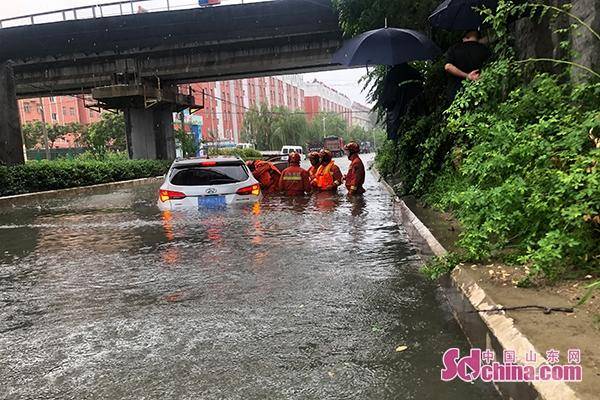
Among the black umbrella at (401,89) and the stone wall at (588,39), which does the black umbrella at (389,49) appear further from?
the stone wall at (588,39)

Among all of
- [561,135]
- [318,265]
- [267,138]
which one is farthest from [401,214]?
[267,138]

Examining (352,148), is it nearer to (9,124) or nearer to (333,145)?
(9,124)

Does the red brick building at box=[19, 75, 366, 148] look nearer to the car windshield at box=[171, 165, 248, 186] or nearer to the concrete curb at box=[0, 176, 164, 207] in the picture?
the concrete curb at box=[0, 176, 164, 207]

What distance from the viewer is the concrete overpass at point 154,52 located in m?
25.2

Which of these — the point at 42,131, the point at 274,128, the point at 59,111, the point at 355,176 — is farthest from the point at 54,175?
the point at 59,111

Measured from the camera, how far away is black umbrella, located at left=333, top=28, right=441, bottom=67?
29.2 feet

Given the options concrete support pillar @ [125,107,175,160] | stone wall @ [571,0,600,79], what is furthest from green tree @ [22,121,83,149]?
stone wall @ [571,0,600,79]

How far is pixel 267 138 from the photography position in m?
79.0

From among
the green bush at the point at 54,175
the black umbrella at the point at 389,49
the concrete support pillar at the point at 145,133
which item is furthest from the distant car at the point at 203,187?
the concrete support pillar at the point at 145,133

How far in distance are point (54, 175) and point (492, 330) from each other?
1960 cm

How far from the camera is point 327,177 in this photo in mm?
13492

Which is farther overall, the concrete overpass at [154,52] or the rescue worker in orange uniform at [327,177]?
the concrete overpass at [154,52]

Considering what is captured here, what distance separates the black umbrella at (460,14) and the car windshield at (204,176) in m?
4.22

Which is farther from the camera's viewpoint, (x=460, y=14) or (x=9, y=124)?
(x=9, y=124)
